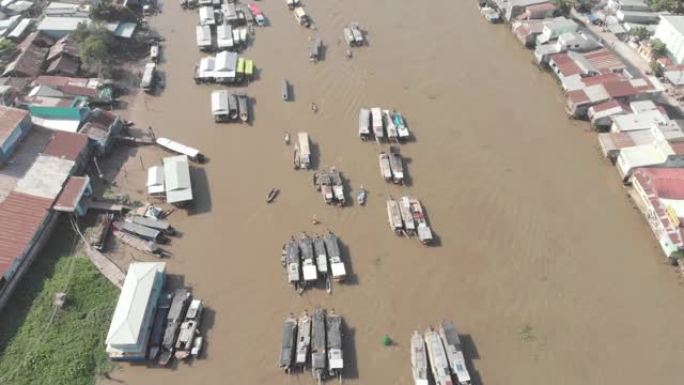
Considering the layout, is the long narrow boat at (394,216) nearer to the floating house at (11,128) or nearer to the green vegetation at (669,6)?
the floating house at (11,128)

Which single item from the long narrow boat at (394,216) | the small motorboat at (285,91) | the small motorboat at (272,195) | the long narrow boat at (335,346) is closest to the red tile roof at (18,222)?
the small motorboat at (272,195)

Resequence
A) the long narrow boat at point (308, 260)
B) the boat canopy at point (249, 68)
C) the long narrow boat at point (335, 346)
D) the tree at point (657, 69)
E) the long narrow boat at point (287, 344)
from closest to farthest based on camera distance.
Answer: the long narrow boat at point (335, 346)
the long narrow boat at point (287, 344)
the long narrow boat at point (308, 260)
the tree at point (657, 69)
the boat canopy at point (249, 68)

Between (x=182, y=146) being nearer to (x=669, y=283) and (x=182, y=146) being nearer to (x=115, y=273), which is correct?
(x=115, y=273)

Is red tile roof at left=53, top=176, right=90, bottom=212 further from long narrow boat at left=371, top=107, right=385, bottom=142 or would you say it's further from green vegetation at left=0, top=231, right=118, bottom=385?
long narrow boat at left=371, top=107, right=385, bottom=142

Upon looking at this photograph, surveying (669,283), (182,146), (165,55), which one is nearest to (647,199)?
(669,283)

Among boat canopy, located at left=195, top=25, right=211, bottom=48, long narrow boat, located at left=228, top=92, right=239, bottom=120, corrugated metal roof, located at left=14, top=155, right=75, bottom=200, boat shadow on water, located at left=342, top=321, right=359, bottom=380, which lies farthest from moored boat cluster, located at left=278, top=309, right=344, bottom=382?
boat canopy, located at left=195, top=25, right=211, bottom=48

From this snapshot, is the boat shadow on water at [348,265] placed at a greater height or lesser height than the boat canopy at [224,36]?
lesser

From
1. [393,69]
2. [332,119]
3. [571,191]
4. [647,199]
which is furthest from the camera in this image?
[393,69]
